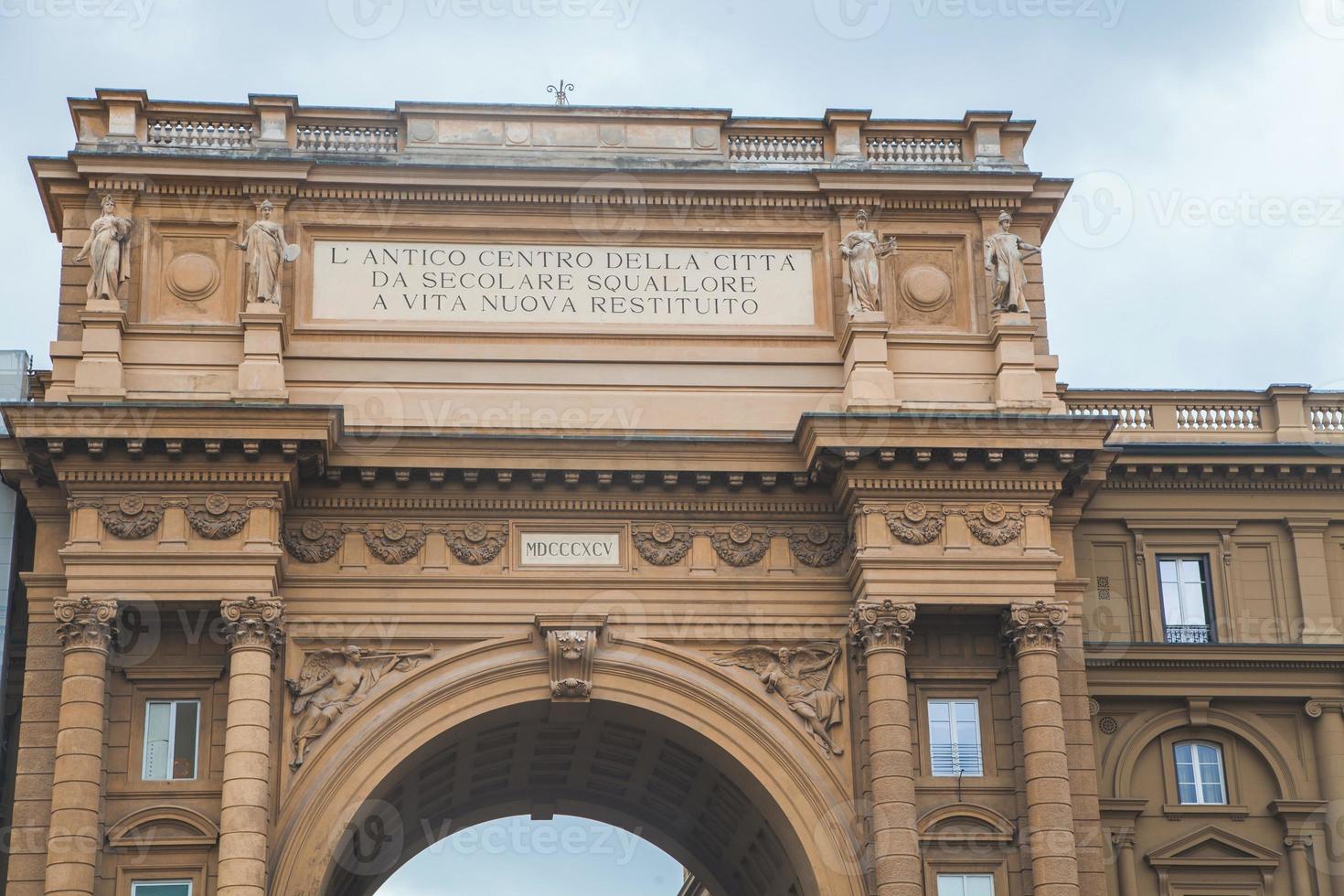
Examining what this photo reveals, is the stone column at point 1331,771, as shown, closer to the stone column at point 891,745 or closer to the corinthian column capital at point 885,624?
the stone column at point 891,745

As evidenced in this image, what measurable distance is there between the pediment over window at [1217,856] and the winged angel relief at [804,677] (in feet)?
19.4

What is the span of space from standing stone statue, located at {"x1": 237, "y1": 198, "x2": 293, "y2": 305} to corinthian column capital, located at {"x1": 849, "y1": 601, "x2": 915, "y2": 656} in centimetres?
1029

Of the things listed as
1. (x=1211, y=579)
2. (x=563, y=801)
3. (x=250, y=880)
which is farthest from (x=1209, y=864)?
(x=250, y=880)

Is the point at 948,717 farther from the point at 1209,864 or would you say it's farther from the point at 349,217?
the point at 349,217

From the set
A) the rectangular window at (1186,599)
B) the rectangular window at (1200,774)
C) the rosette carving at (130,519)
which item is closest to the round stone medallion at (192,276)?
the rosette carving at (130,519)

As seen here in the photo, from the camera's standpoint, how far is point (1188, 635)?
3616cm

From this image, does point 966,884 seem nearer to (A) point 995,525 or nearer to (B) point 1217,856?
(B) point 1217,856

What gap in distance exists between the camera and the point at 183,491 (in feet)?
106

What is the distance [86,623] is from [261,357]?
4.91m

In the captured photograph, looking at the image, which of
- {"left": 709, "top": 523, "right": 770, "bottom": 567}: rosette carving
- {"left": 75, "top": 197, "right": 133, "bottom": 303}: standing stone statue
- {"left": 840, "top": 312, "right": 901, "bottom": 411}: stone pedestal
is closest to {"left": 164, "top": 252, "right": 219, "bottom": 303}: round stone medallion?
{"left": 75, "top": 197, "right": 133, "bottom": 303}: standing stone statue

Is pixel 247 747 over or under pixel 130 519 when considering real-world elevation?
under

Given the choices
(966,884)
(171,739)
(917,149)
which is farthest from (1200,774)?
(171,739)

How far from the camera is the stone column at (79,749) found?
30344 millimetres

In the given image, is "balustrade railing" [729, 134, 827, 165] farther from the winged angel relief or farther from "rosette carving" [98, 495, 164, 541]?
"rosette carving" [98, 495, 164, 541]
